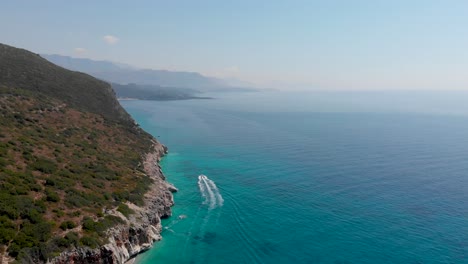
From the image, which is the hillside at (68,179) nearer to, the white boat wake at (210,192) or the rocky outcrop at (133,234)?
the rocky outcrop at (133,234)

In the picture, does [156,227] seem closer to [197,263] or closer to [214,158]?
[197,263]

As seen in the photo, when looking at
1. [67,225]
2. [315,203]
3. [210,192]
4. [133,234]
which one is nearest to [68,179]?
[67,225]

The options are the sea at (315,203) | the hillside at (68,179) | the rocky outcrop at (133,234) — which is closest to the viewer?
the hillside at (68,179)

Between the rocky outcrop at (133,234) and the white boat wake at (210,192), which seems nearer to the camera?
the rocky outcrop at (133,234)

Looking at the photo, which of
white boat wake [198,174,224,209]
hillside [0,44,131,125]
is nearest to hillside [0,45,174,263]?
hillside [0,44,131,125]

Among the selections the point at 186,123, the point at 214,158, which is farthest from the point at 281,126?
the point at 214,158

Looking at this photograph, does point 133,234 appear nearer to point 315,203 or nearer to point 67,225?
point 67,225

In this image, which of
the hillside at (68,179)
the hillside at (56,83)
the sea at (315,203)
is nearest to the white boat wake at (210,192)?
the sea at (315,203)

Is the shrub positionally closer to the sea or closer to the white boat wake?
the sea
